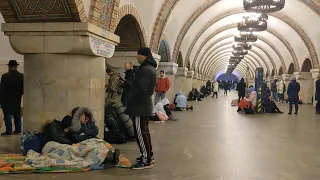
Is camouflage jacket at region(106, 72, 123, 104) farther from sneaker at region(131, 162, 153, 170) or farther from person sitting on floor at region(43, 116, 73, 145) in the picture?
sneaker at region(131, 162, 153, 170)

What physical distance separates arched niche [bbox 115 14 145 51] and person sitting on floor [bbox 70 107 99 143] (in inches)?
199

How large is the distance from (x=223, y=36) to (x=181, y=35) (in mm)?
11926

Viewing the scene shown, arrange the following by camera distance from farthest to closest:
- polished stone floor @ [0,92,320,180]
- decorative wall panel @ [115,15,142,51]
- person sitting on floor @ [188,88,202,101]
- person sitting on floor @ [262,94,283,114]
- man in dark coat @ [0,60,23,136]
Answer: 1. person sitting on floor @ [188,88,202,101]
2. person sitting on floor @ [262,94,283,114]
3. decorative wall panel @ [115,15,142,51]
4. man in dark coat @ [0,60,23,136]
5. polished stone floor @ [0,92,320,180]

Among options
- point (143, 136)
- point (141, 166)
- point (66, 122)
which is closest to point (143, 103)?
point (143, 136)

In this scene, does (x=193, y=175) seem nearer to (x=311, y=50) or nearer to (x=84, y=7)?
(x=84, y=7)

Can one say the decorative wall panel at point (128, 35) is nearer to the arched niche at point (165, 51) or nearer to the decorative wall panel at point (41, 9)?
the arched niche at point (165, 51)

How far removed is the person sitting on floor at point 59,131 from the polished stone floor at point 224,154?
82 centimetres

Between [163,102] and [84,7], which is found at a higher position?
[84,7]

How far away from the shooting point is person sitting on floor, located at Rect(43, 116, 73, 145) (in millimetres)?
5141

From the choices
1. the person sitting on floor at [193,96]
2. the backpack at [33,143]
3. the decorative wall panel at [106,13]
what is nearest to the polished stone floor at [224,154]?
the backpack at [33,143]

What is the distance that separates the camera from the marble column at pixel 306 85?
2185 centimetres

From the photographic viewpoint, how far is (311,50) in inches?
766

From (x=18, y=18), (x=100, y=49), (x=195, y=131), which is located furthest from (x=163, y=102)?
(x=18, y=18)

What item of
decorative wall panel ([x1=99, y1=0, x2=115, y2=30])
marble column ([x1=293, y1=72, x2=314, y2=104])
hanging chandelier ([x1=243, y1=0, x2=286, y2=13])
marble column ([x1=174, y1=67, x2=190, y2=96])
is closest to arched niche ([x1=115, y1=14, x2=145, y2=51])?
decorative wall panel ([x1=99, y1=0, x2=115, y2=30])
